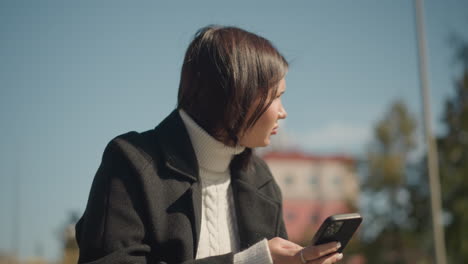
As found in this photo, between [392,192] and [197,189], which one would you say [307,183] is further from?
[197,189]

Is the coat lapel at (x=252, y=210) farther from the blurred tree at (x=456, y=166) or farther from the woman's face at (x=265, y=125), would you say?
the blurred tree at (x=456, y=166)

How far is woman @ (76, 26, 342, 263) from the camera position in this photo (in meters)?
1.98

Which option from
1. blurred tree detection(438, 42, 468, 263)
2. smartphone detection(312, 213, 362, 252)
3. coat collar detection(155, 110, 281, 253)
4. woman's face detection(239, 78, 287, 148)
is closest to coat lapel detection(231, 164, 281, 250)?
coat collar detection(155, 110, 281, 253)

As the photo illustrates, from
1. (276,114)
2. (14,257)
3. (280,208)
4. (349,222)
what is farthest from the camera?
(14,257)

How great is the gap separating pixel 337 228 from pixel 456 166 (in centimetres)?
2204

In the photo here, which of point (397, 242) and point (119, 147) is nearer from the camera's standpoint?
point (119, 147)

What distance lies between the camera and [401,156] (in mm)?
32375

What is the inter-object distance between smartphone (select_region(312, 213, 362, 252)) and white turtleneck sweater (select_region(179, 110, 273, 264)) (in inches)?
18.9

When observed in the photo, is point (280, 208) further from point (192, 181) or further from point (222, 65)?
point (222, 65)

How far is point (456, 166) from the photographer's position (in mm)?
22031

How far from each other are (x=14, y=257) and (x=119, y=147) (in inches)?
1109

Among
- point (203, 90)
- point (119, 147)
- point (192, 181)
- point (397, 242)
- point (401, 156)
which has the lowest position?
point (397, 242)

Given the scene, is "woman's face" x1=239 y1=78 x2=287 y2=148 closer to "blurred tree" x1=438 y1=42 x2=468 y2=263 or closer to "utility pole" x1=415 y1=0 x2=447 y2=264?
"utility pole" x1=415 y1=0 x2=447 y2=264

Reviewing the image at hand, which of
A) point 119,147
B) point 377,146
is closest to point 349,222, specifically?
point 119,147
